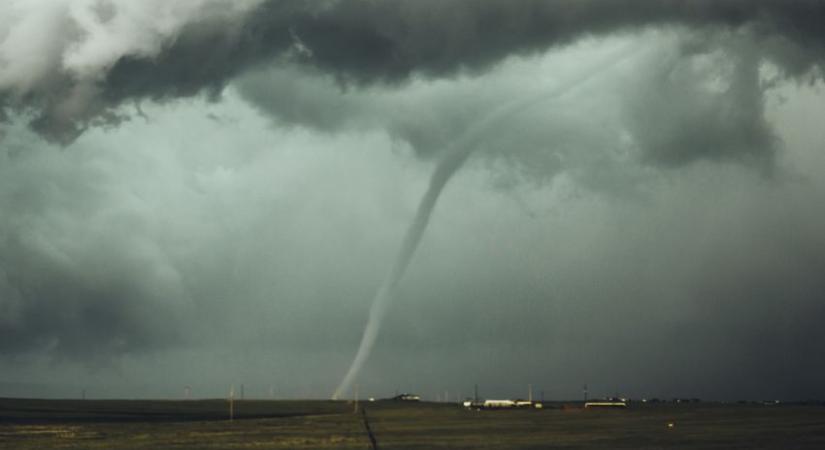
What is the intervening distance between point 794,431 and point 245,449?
7880 cm

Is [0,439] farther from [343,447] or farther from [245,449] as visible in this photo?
[343,447]

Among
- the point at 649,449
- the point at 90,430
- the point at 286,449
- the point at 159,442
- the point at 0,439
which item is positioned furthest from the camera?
the point at 90,430

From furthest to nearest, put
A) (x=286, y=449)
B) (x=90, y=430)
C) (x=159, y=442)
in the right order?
(x=90, y=430)
(x=159, y=442)
(x=286, y=449)

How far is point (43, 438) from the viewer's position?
470 ft

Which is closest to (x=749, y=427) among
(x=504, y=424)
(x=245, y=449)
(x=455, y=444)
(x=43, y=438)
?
(x=504, y=424)

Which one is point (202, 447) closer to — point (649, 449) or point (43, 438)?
point (43, 438)

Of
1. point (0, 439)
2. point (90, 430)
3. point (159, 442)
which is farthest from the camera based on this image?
point (90, 430)

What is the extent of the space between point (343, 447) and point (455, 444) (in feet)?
48.6

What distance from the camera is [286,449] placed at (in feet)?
381

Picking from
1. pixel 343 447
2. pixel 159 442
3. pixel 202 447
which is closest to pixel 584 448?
pixel 343 447

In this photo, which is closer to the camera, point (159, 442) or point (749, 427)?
point (159, 442)

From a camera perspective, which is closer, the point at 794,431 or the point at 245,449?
the point at 245,449

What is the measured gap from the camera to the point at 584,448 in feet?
366

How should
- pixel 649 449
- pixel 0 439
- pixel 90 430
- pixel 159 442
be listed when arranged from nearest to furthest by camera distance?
pixel 649 449, pixel 159 442, pixel 0 439, pixel 90 430
